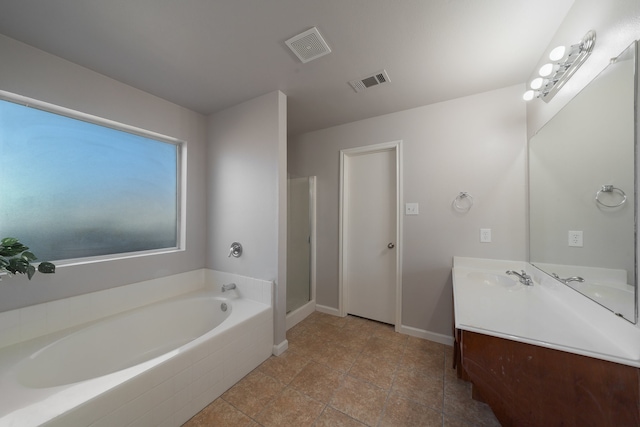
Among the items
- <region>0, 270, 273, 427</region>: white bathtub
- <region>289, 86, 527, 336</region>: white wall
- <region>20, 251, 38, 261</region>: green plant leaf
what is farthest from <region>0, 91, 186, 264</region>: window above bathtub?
<region>289, 86, 527, 336</region>: white wall

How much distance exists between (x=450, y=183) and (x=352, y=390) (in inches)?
76.3

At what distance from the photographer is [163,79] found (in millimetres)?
1766

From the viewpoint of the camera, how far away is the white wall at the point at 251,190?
1961 mm

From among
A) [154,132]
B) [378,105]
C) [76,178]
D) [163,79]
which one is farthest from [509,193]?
[76,178]

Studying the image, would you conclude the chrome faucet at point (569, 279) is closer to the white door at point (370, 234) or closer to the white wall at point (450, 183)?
the white wall at point (450, 183)

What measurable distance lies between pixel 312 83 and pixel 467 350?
6.74ft

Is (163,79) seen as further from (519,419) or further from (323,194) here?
(519,419)

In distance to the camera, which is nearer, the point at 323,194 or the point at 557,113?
the point at 557,113

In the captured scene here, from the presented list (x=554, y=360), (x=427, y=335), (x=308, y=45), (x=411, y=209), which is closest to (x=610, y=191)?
(x=554, y=360)

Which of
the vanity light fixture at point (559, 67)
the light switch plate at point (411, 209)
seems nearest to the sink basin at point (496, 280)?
the light switch plate at point (411, 209)

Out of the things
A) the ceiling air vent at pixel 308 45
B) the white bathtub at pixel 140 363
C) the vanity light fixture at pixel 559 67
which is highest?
the ceiling air vent at pixel 308 45

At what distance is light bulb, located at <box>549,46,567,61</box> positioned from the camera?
1.18m

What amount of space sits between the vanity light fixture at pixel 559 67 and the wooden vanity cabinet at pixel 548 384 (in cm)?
140

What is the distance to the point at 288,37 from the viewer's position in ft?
4.42
